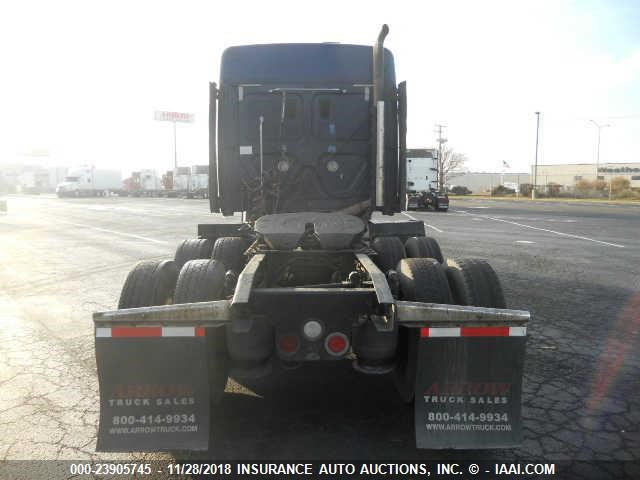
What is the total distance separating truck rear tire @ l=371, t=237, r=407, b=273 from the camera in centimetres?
519

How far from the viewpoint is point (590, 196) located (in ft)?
195

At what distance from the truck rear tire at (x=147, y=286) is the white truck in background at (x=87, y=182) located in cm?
6437

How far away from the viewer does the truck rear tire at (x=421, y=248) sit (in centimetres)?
543

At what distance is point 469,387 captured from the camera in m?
3.07

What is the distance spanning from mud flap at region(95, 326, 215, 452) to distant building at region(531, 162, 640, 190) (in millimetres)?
119852

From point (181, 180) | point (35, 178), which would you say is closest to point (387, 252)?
point (181, 180)

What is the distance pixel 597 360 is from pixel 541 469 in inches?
90.4

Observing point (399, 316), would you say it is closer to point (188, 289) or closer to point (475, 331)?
point (475, 331)

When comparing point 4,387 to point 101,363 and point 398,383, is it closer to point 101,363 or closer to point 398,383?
point 101,363

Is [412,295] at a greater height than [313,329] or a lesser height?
greater

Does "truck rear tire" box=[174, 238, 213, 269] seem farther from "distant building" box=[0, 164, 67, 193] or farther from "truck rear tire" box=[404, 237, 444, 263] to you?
"distant building" box=[0, 164, 67, 193]

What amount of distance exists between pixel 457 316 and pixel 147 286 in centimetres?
236

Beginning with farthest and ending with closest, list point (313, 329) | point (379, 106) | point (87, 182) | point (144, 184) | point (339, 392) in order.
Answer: point (144, 184) → point (87, 182) → point (379, 106) → point (339, 392) → point (313, 329)

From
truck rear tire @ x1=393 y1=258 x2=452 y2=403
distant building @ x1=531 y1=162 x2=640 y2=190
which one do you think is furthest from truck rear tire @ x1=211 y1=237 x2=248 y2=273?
distant building @ x1=531 y1=162 x2=640 y2=190
